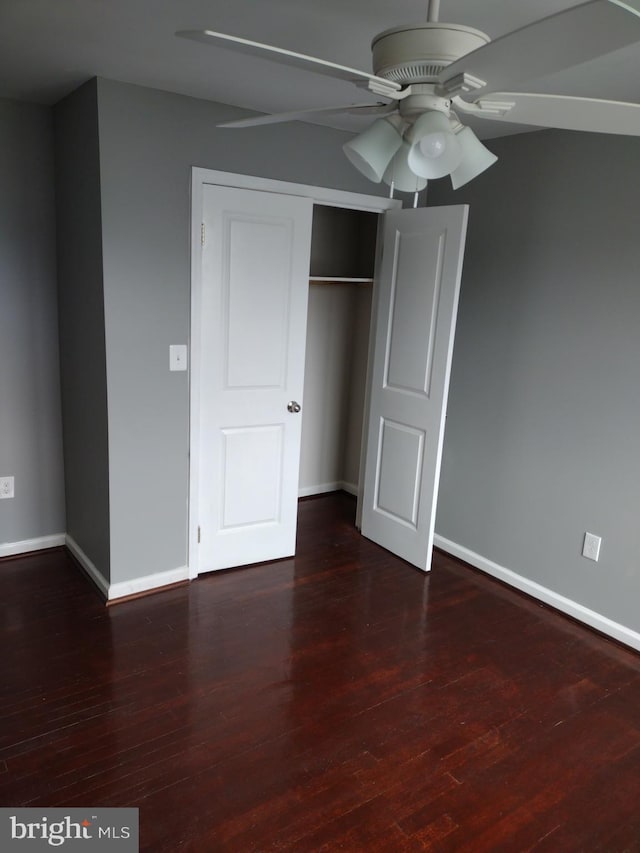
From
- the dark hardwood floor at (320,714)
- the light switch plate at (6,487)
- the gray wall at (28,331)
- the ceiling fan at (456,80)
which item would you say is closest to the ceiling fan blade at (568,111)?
the ceiling fan at (456,80)

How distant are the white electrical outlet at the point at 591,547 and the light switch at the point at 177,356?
2.09m

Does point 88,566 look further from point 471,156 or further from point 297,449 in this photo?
point 471,156

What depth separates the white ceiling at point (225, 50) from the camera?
183 cm

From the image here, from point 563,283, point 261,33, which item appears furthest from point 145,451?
point 563,283

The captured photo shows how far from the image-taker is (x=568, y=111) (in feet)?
4.74

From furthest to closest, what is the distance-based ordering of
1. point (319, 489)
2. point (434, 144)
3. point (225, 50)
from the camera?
point (319, 489)
point (225, 50)
point (434, 144)

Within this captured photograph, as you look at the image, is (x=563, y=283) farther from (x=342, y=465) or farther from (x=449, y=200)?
(x=342, y=465)

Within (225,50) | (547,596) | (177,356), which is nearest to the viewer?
(225,50)

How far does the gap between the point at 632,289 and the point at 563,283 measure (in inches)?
13.8

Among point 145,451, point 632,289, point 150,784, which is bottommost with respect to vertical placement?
point 150,784

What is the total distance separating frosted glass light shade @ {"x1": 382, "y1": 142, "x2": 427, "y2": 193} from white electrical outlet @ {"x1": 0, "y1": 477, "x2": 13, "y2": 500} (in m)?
2.64

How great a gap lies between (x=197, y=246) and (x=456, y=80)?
6.12 feet

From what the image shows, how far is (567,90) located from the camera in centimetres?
238

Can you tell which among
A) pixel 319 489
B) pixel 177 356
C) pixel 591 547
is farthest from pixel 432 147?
pixel 319 489
